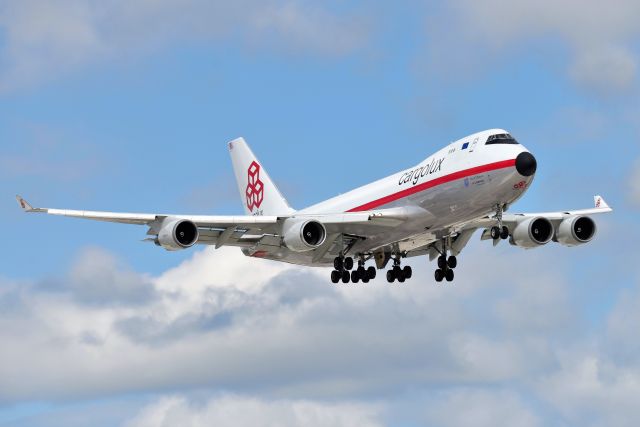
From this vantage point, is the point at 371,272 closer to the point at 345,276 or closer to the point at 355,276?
the point at 355,276

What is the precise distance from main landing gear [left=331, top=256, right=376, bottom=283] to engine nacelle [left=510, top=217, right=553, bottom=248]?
7.70m

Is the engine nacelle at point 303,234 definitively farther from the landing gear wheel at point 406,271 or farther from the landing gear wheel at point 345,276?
the landing gear wheel at point 406,271

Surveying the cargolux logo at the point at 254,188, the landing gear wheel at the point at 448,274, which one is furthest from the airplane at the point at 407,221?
the cargolux logo at the point at 254,188

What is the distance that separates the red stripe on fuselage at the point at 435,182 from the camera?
191 ft

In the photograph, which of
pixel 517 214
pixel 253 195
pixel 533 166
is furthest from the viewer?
pixel 253 195

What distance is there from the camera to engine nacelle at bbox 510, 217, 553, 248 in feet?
222

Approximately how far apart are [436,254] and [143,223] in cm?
1583

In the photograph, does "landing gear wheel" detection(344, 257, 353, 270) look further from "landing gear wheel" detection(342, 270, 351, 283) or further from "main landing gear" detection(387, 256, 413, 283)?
"main landing gear" detection(387, 256, 413, 283)

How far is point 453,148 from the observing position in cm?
6122

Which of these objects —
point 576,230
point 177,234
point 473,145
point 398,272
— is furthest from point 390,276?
point 177,234

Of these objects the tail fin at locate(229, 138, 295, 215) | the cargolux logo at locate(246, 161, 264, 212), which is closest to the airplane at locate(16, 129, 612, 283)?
the tail fin at locate(229, 138, 295, 215)

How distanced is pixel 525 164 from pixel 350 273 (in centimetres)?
1487

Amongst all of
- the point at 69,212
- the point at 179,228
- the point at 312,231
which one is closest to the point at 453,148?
the point at 312,231

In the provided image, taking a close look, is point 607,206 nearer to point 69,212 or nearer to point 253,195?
point 253,195
